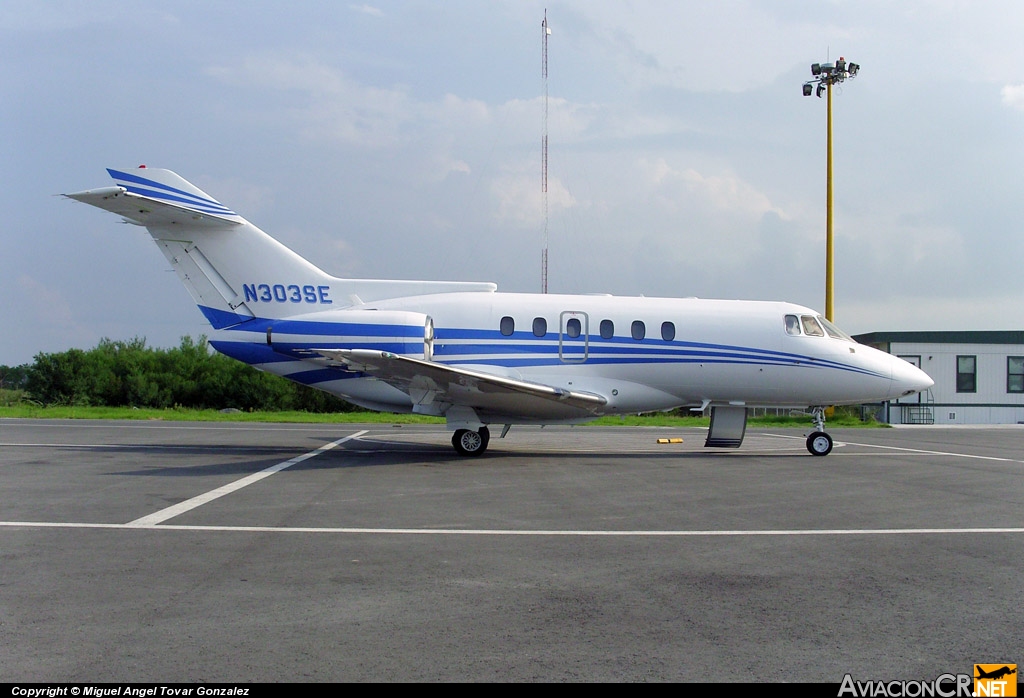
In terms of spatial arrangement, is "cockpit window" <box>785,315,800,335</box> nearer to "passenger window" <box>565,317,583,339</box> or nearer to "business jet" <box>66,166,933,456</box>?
"business jet" <box>66,166,933,456</box>

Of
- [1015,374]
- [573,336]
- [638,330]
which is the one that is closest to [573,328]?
[573,336]

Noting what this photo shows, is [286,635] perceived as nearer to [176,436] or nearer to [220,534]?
[220,534]

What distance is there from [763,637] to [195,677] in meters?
3.43

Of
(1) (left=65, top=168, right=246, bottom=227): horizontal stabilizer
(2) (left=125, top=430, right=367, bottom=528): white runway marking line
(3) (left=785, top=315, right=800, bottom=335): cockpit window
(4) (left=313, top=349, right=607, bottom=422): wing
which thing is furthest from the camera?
(3) (left=785, top=315, right=800, bottom=335): cockpit window

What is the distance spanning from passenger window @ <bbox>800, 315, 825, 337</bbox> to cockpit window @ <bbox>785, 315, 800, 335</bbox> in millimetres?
167

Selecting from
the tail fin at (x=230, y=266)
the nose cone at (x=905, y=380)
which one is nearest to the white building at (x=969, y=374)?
the nose cone at (x=905, y=380)

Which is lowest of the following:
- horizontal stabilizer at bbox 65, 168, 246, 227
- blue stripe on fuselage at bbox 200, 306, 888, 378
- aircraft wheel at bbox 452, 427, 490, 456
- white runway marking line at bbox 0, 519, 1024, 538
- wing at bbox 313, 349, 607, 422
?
white runway marking line at bbox 0, 519, 1024, 538

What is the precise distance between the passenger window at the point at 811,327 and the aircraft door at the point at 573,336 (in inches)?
194

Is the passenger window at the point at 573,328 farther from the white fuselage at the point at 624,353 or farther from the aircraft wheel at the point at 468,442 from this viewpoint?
the aircraft wheel at the point at 468,442

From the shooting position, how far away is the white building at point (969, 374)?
144 ft

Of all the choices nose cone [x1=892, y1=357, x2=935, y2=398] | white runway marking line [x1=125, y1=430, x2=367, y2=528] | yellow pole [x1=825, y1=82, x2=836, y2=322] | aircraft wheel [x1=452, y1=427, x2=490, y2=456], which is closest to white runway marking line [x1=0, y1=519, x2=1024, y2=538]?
white runway marking line [x1=125, y1=430, x2=367, y2=528]

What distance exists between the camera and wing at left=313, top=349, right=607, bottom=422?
15398mm

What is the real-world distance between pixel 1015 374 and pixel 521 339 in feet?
123

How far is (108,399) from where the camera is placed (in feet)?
155
